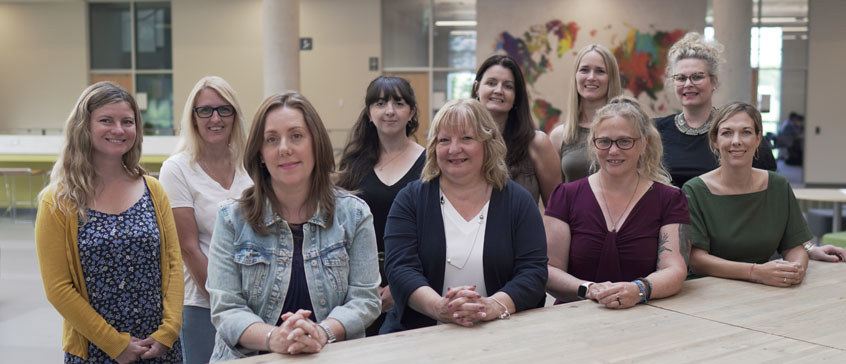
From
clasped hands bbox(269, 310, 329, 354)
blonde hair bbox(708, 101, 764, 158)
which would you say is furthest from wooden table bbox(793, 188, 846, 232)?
clasped hands bbox(269, 310, 329, 354)

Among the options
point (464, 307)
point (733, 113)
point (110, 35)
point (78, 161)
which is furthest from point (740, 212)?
point (110, 35)

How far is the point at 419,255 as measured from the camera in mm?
2441

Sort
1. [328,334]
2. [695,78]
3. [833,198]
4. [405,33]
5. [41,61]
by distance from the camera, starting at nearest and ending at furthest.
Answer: [328,334]
[695,78]
[833,198]
[405,33]
[41,61]

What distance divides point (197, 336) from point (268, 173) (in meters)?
0.88

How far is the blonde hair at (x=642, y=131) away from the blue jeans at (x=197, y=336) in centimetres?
165

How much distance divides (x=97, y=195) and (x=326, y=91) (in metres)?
11.0

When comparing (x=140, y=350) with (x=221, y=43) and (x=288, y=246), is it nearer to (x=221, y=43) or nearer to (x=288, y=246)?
(x=288, y=246)

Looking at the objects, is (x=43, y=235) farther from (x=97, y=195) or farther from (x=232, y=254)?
(x=232, y=254)

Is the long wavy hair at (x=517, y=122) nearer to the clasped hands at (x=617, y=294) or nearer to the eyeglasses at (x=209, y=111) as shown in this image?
the clasped hands at (x=617, y=294)

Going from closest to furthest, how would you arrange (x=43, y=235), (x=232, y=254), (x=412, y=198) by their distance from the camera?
1. (x=232, y=254)
2. (x=43, y=235)
3. (x=412, y=198)

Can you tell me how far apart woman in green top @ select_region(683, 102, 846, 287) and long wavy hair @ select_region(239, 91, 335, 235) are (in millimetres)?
1535

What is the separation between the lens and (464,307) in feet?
7.02

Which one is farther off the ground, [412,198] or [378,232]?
[412,198]

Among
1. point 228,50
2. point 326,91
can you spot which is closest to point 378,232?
point 326,91
